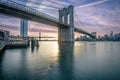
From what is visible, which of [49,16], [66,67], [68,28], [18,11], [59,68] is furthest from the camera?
[68,28]

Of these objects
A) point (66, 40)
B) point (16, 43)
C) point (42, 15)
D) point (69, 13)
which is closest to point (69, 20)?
point (69, 13)

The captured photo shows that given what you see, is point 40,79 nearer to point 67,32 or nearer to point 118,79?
point 118,79

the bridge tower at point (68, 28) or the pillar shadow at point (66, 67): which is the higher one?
the bridge tower at point (68, 28)

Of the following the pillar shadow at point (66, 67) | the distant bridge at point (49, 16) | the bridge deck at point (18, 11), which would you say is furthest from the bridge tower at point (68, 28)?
the pillar shadow at point (66, 67)

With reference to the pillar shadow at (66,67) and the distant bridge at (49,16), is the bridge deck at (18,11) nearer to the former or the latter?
the distant bridge at (49,16)

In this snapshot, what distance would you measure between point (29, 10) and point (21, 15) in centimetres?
277

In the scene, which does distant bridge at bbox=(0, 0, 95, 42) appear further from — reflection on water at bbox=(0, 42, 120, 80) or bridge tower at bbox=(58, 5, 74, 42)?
reflection on water at bbox=(0, 42, 120, 80)

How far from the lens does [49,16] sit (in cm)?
4238

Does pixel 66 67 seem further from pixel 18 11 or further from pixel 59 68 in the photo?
pixel 18 11

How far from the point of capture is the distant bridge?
30.3 meters

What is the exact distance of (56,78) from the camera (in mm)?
6641

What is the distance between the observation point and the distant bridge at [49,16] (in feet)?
99.4

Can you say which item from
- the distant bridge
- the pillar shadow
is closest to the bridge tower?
the distant bridge

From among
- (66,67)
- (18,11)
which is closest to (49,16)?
(18,11)
